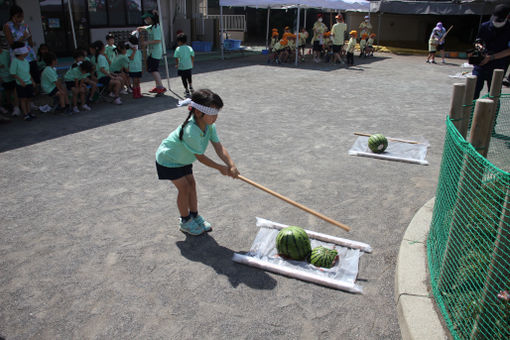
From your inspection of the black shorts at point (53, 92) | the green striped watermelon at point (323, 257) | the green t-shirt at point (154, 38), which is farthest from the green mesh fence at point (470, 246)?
the green t-shirt at point (154, 38)

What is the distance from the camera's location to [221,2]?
1670 cm

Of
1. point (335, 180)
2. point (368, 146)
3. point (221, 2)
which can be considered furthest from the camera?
point (221, 2)

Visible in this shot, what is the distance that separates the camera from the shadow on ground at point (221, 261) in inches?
136

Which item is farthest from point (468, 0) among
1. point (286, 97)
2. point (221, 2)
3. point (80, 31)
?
point (80, 31)

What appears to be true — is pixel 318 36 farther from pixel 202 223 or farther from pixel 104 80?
pixel 202 223

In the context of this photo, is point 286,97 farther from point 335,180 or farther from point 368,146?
point 335,180

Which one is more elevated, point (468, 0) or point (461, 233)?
point (468, 0)

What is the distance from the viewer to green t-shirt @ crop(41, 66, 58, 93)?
8.63 meters

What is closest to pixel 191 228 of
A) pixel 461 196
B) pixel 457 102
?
pixel 461 196

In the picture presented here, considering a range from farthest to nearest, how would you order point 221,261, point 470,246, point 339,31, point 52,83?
1. point 339,31
2. point 52,83
3. point 221,261
4. point 470,246

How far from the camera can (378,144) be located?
6398mm

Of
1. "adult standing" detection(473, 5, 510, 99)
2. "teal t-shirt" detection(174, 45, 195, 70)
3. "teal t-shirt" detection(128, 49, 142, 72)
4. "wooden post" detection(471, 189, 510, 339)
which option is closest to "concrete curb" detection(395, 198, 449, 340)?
"wooden post" detection(471, 189, 510, 339)

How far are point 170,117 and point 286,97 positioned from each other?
3.43 m

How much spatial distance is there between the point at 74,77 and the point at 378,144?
259 inches
